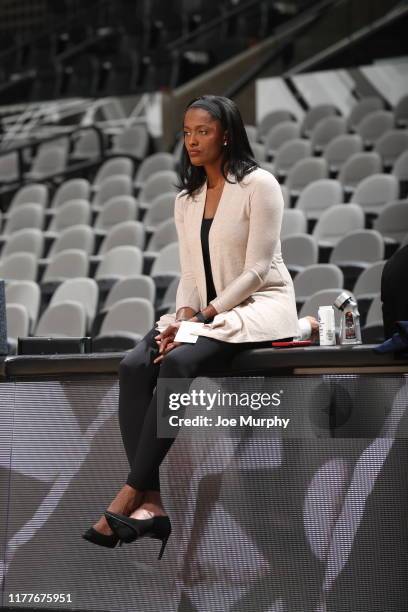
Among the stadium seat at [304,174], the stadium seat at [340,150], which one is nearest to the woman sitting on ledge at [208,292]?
the stadium seat at [304,174]

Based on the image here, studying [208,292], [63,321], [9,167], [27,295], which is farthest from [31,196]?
[208,292]

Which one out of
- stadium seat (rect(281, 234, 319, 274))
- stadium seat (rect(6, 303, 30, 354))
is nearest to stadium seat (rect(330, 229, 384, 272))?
stadium seat (rect(281, 234, 319, 274))

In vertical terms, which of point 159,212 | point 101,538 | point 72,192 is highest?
point 72,192

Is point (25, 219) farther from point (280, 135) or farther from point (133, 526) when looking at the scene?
point (133, 526)

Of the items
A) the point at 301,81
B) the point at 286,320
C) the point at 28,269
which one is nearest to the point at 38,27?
the point at 301,81

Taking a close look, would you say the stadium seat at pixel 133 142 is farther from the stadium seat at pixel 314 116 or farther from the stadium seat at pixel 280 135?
the stadium seat at pixel 314 116

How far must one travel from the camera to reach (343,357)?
8.48ft

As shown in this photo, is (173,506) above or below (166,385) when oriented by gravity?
below

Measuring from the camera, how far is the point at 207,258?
115 inches

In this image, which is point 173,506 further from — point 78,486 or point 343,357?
point 343,357

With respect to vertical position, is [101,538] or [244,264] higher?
[244,264]

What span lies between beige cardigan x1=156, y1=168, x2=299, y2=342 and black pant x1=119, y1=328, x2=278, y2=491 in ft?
0.19

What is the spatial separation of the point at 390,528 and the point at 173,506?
1.89ft

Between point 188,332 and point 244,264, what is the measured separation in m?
0.29
